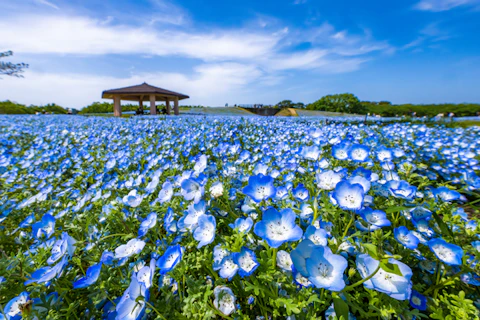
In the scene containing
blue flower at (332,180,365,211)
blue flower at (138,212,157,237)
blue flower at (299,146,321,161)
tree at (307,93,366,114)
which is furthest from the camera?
tree at (307,93,366,114)

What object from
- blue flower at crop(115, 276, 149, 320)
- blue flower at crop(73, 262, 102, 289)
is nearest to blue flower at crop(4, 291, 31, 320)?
blue flower at crop(73, 262, 102, 289)

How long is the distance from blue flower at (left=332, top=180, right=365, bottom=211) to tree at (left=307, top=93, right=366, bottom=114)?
4023cm

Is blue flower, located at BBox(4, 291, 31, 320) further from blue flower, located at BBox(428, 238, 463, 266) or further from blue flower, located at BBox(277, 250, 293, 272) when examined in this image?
blue flower, located at BBox(428, 238, 463, 266)

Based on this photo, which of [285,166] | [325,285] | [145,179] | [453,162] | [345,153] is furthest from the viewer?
[453,162]

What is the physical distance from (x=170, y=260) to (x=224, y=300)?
309 millimetres

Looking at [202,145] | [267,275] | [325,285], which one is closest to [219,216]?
[267,275]

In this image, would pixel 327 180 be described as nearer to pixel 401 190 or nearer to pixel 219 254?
pixel 401 190

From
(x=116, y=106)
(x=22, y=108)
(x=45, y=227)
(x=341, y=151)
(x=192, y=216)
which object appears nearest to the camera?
(x=192, y=216)

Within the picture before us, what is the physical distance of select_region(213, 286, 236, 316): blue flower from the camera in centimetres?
96

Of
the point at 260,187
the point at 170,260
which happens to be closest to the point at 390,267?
the point at 260,187

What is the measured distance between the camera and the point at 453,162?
11.2 ft

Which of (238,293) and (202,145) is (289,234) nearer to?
(238,293)

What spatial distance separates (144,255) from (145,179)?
3.51ft

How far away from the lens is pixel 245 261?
0.96 m
